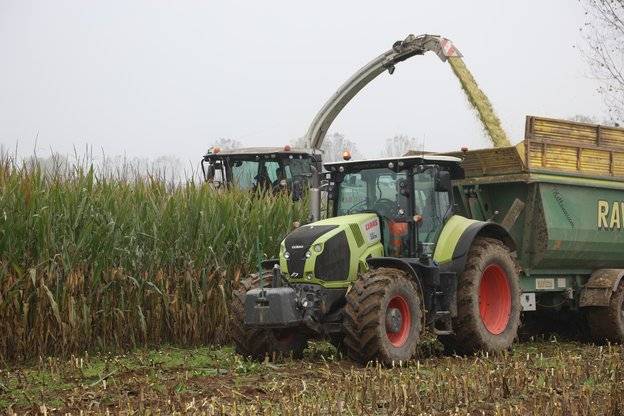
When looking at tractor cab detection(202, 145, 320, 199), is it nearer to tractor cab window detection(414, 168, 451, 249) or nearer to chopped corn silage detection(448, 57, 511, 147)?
chopped corn silage detection(448, 57, 511, 147)

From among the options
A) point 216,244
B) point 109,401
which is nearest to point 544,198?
point 216,244

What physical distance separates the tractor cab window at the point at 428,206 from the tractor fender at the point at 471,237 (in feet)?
0.91

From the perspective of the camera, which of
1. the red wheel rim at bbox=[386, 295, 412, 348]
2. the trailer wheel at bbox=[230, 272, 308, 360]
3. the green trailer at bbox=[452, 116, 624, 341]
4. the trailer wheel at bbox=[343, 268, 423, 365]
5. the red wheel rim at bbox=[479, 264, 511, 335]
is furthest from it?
the green trailer at bbox=[452, 116, 624, 341]

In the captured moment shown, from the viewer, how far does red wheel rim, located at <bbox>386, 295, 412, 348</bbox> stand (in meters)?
9.86

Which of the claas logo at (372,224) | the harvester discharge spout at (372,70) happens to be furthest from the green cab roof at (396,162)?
the harvester discharge spout at (372,70)

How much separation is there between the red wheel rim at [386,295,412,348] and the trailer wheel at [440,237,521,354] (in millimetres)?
916

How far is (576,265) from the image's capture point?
12742 millimetres

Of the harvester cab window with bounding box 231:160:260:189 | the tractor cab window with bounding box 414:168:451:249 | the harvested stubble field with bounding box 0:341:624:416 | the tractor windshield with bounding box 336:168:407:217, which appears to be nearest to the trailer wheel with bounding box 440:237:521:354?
the harvested stubble field with bounding box 0:341:624:416

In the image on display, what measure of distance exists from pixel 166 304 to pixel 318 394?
422 cm

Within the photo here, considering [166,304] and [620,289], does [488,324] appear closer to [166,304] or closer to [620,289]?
[620,289]

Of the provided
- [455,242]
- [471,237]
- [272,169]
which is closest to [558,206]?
[471,237]

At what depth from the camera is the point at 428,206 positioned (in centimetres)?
1070

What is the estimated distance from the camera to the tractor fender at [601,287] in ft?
41.2

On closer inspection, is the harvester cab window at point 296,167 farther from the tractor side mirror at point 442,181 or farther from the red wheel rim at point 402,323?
the red wheel rim at point 402,323
